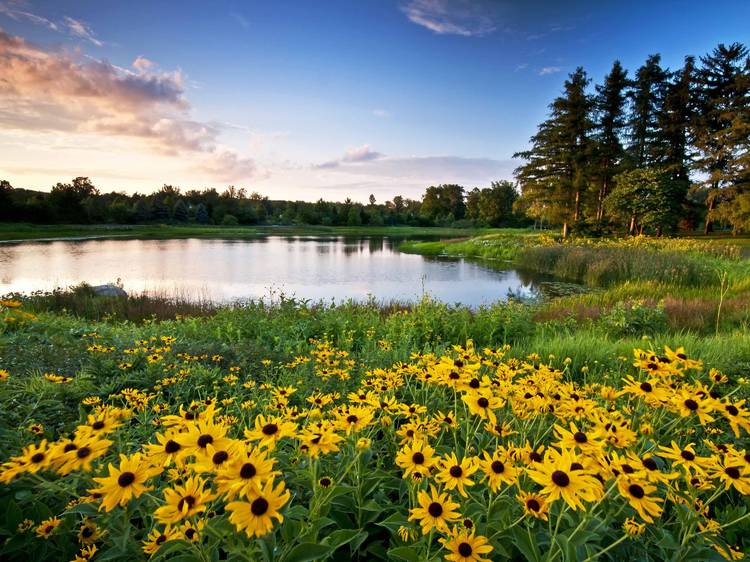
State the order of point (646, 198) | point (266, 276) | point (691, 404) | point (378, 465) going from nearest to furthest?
point (691, 404) → point (378, 465) → point (266, 276) → point (646, 198)

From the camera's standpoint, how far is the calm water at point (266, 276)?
1255 cm

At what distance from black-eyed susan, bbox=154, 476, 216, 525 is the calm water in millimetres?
8465

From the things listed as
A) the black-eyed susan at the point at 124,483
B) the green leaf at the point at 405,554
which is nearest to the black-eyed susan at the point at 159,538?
the black-eyed susan at the point at 124,483

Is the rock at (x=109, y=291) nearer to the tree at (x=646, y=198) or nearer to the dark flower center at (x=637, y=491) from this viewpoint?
the dark flower center at (x=637, y=491)

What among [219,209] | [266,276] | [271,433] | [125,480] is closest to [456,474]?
[271,433]

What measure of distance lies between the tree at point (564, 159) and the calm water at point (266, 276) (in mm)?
9807

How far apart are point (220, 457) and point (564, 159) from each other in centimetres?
2971

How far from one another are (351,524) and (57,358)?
3361 mm

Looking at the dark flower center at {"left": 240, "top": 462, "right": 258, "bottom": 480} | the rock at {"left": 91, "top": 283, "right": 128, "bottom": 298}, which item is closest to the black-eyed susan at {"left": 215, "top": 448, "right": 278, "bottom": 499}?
the dark flower center at {"left": 240, "top": 462, "right": 258, "bottom": 480}

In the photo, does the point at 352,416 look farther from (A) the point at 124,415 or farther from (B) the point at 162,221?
(B) the point at 162,221

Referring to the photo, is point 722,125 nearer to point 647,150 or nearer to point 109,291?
point 647,150

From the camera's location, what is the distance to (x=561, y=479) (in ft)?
3.19

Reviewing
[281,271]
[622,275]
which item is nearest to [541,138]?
[622,275]

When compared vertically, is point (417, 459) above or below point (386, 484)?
above
